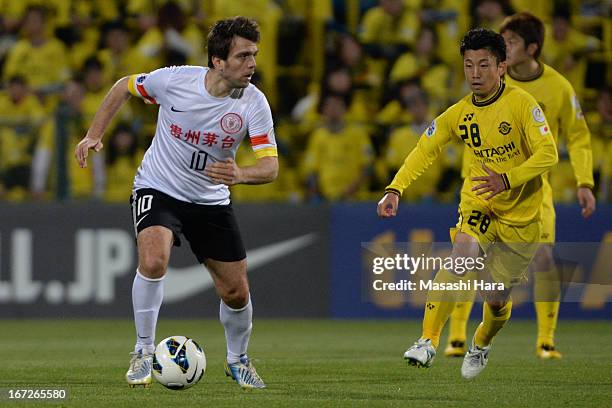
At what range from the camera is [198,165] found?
25.0 ft

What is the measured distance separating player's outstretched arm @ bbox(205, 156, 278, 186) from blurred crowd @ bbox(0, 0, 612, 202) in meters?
6.10

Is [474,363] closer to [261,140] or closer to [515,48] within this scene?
[261,140]

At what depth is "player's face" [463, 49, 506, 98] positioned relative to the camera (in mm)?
8031

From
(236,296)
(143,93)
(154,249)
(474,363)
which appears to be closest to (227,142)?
(143,93)

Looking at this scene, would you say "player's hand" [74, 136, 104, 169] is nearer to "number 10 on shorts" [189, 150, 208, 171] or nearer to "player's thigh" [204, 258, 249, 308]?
"number 10 on shorts" [189, 150, 208, 171]

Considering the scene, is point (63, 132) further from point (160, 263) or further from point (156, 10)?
point (160, 263)

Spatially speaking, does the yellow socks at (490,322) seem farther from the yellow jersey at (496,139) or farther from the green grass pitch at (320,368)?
the yellow jersey at (496,139)

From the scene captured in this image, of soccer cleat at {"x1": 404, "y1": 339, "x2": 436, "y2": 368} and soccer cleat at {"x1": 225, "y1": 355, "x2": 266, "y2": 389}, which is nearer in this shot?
soccer cleat at {"x1": 225, "y1": 355, "x2": 266, "y2": 389}

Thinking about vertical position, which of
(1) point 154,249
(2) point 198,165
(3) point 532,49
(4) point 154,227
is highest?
(3) point 532,49

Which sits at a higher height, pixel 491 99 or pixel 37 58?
pixel 491 99

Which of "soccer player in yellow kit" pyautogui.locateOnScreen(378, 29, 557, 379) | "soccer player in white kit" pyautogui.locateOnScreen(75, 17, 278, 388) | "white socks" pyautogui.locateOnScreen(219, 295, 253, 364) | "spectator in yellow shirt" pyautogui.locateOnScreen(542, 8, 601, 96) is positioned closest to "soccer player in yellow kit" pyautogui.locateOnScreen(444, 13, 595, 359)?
"soccer player in yellow kit" pyautogui.locateOnScreen(378, 29, 557, 379)

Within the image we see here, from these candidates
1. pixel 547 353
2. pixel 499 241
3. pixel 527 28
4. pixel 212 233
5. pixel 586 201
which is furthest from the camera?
pixel 547 353

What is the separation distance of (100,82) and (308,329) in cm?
417

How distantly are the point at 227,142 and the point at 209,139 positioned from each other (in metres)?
0.11
